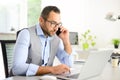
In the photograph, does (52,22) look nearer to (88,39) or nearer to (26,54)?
(26,54)

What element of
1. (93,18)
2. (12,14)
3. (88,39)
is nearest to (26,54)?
(12,14)

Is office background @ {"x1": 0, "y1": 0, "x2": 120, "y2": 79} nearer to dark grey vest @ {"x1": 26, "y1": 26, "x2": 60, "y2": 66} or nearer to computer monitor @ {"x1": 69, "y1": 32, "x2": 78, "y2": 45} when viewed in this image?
computer monitor @ {"x1": 69, "y1": 32, "x2": 78, "y2": 45}

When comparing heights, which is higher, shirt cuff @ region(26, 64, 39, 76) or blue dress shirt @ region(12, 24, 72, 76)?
blue dress shirt @ region(12, 24, 72, 76)

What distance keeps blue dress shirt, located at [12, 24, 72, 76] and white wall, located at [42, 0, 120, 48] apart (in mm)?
2445

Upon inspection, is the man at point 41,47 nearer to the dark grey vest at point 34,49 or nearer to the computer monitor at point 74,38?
the dark grey vest at point 34,49

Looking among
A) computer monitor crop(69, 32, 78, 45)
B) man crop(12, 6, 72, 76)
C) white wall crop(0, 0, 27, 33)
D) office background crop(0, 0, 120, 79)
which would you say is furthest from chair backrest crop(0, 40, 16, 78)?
office background crop(0, 0, 120, 79)

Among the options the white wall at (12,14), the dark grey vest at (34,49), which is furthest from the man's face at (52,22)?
the white wall at (12,14)

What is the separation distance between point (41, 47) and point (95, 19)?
288 centimetres

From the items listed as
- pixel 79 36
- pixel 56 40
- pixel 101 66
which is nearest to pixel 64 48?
pixel 56 40

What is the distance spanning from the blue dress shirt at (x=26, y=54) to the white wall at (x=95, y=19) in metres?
2.45

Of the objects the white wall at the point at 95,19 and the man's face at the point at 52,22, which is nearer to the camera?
the man's face at the point at 52,22

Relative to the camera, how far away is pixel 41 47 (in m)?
2.04

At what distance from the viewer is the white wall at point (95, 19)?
184 inches

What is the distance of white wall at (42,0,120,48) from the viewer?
4.68 metres
